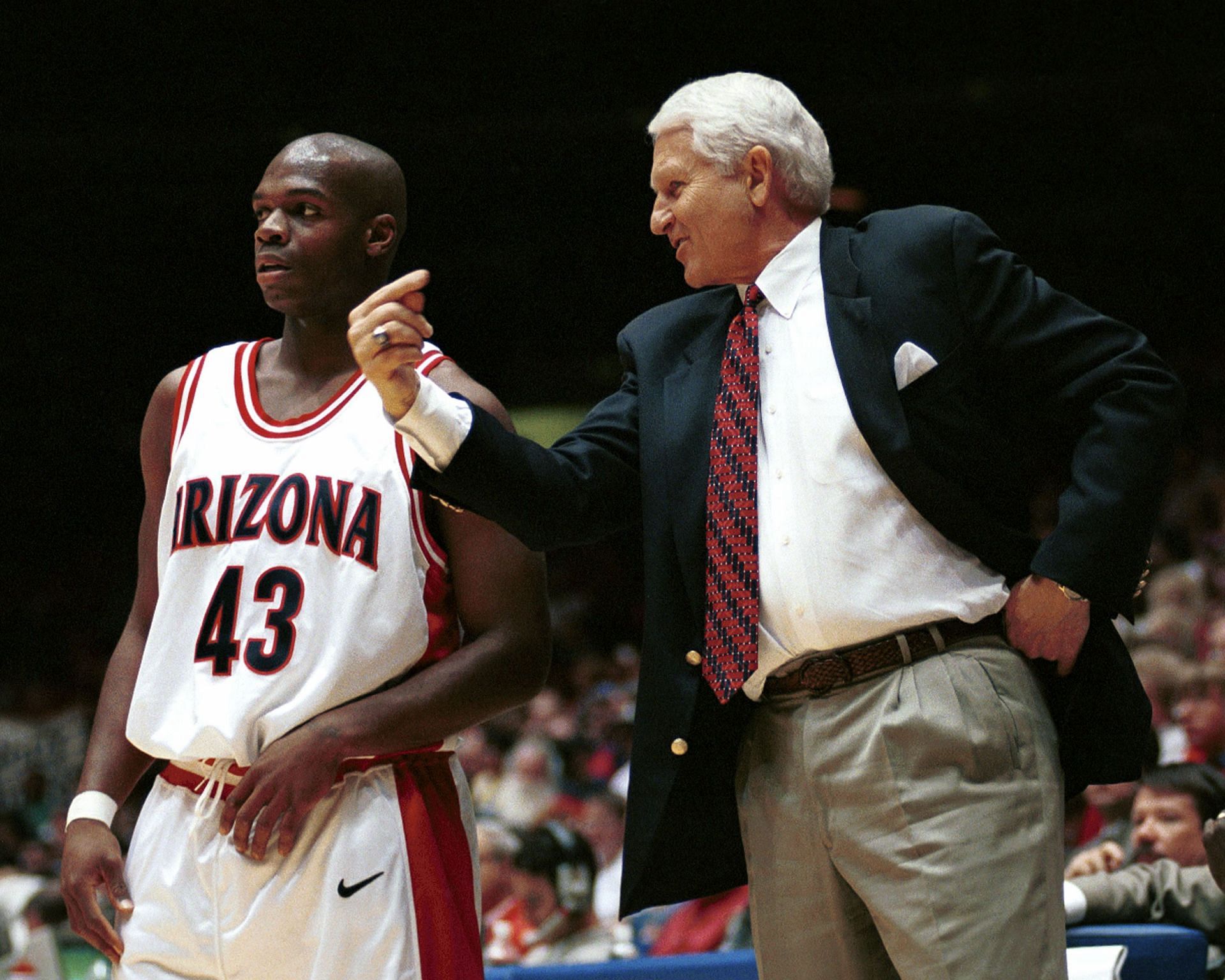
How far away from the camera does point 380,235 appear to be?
266 cm

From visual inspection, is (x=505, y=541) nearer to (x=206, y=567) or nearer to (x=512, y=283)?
(x=206, y=567)

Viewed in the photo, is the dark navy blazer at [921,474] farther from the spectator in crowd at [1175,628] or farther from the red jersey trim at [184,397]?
the spectator in crowd at [1175,628]

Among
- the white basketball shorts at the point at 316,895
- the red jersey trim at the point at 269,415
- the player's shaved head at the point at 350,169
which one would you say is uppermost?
the player's shaved head at the point at 350,169

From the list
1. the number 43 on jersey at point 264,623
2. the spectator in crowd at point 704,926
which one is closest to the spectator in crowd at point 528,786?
the spectator in crowd at point 704,926

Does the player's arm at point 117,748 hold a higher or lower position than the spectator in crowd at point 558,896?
higher

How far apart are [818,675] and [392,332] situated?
0.74 m

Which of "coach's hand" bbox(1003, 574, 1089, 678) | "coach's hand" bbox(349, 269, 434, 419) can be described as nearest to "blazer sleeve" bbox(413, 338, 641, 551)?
"coach's hand" bbox(349, 269, 434, 419)

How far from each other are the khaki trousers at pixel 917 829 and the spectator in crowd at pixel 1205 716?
2934 millimetres

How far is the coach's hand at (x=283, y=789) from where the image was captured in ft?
7.40

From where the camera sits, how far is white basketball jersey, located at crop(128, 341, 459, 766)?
2.33 metres

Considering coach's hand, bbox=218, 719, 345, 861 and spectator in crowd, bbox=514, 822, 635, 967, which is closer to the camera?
coach's hand, bbox=218, 719, 345, 861

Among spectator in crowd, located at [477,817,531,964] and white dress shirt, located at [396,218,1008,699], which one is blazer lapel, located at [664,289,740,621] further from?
spectator in crowd, located at [477,817,531,964]

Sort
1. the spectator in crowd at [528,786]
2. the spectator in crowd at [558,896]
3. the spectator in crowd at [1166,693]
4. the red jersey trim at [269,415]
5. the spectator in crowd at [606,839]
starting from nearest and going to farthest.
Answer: the red jersey trim at [269,415] → the spectator in crowd at [558,896] → the spectator in crowd at [1166,693] → the spectator in crowd at [606,839] → the spectator in crowd at [528,786]

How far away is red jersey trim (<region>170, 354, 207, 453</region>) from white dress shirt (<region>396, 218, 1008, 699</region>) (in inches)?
24.4
